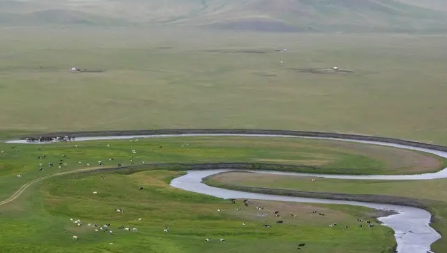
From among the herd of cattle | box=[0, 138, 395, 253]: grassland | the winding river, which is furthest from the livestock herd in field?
box=[0, 138, 395, 253]: grassland

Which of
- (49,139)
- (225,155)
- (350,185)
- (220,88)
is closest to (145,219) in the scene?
(350,185)

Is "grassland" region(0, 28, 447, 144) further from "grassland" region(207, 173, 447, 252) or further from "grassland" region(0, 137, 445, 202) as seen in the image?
"grassland" region(207, 173, 447, 252)

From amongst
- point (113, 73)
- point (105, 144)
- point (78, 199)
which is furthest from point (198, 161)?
point (113, 73)

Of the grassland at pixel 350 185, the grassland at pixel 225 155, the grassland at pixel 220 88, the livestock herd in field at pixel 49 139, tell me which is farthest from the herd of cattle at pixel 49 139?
the grassland at pixel 350 185

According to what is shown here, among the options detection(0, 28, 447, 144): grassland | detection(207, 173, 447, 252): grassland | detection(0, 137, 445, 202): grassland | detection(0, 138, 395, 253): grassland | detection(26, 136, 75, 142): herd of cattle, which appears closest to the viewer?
detection(0, 138, 395, 253): grassland

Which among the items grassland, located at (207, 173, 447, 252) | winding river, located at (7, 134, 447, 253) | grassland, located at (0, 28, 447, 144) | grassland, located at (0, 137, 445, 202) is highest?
grassland, located at (0, 28, 447, 144)

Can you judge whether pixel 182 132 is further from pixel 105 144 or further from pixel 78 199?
pixel 78 199

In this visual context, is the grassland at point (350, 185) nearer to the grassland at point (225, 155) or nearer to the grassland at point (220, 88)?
the grassland at point (225, 155)
